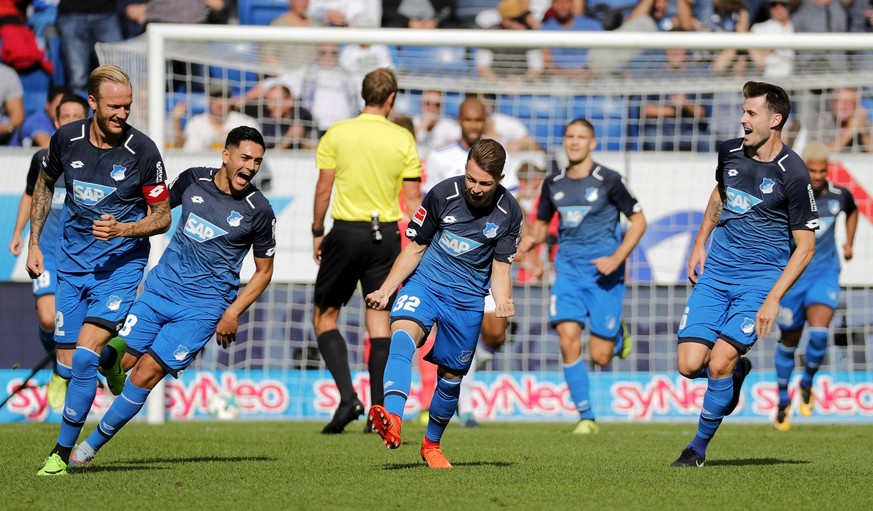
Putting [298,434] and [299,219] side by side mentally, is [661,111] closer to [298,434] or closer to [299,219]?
[299,219]

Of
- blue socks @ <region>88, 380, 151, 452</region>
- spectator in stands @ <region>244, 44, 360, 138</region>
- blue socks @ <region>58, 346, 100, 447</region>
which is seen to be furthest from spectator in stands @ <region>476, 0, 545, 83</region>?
blue socks @ <region>58, 346, 100, 447</region>

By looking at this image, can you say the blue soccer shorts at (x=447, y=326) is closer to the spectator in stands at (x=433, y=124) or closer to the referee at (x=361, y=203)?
the referee at (x=361, y=203)

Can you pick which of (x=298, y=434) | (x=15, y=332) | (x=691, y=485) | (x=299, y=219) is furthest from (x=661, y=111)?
(x=691, y=485)

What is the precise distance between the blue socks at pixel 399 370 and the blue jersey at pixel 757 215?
2.07m

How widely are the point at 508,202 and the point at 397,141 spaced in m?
2.80

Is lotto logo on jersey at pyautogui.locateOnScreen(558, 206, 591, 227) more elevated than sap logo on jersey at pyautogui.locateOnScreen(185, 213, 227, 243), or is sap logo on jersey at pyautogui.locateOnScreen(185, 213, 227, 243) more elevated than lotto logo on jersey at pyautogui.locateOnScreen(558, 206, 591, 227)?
sap logo on jersey at pyautogui.locateOnScreen(185, 213, 227, 243)

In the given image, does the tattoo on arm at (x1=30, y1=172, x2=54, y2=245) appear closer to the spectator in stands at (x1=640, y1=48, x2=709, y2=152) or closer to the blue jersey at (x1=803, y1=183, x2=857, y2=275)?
the blue jersey at (x1=803, y1=183, x2=857, y2=275)

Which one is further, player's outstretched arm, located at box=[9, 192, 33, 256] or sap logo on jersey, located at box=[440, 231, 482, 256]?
player's outstretched arm, located at box=[9, 192, 33, 256]

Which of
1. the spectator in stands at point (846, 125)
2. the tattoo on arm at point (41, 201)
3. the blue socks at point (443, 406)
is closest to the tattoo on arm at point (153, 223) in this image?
the tattoo on arm at point (41, 201)

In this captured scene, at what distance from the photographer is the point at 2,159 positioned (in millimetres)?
13898

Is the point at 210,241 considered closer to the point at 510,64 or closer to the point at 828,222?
the point at 828,222

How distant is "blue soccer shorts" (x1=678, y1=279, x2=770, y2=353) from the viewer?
7.79 meters

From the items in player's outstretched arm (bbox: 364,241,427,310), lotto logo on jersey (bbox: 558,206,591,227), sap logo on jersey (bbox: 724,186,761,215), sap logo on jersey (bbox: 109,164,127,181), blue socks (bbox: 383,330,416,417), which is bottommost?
blue socks (bbox: 383,330,416,417)

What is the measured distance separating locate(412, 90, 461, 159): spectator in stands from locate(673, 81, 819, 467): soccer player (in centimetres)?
754
